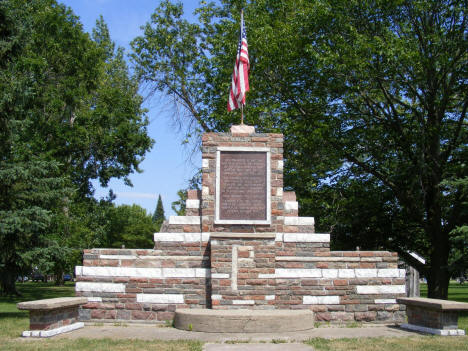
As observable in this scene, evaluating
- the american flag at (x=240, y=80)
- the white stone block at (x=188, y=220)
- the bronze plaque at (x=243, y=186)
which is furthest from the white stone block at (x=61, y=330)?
the american flag at (x=240, y=80)

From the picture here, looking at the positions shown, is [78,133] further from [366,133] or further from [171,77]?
[366,133]

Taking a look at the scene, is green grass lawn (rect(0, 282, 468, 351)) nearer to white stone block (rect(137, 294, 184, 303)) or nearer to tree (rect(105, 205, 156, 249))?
white stone block (rect(137, 294, 184, 303))

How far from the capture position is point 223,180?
412 inches

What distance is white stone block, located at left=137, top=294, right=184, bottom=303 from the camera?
1015 centimetres

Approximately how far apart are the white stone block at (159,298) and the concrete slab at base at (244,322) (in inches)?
50.2

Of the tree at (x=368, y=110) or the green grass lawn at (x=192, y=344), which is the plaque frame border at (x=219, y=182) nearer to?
the green grass lawn at (x=192, y=344)

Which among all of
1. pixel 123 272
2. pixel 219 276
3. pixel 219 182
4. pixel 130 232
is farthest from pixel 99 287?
pixel 130 232

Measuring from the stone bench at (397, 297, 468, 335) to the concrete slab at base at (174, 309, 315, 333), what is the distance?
2217mm

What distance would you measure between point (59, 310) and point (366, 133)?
1385 centimetres

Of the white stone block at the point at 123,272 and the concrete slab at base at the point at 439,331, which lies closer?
the concrete slab at base at the point at 439,331

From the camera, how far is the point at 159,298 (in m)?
10.2

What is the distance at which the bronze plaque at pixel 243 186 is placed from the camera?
1034cm

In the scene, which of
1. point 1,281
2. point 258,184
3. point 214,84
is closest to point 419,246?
point 214,84

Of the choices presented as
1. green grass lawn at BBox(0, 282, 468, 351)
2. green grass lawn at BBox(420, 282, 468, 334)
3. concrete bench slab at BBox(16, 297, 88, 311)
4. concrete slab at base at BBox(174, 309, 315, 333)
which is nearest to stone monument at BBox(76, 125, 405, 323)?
concrete bench slab at BBox(16, 297, 88, 311)
